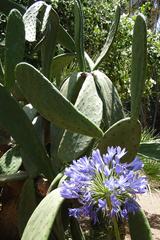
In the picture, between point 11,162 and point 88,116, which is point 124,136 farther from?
point 11,162

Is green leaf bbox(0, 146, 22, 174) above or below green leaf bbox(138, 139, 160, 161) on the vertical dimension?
above

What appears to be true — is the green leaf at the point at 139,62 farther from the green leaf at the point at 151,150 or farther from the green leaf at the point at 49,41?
the green leaf at the point at 49,41

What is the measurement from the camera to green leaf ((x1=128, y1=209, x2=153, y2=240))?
174cm

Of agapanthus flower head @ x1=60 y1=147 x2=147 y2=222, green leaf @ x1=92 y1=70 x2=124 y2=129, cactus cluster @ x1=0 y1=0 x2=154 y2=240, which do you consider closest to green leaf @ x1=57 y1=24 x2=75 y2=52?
cactus cluster @ x1=0 y1=0 x2=154 y2=240

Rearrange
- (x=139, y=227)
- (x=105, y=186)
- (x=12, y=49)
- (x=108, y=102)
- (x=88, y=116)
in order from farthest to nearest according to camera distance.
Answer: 1. (x=12, y=49)
2. (x=108, y=102)
3. (x=88, y=116)
4. (x=139, y=227)
5. (x=105, y=186)

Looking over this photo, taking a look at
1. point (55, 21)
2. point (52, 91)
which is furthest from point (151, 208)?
point (52, 91)

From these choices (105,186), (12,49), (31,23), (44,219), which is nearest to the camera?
(105,186)

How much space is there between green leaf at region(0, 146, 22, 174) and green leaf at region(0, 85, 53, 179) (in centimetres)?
18

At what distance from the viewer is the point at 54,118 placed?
1.83 metres

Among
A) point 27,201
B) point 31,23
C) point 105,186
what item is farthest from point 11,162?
point 105,186

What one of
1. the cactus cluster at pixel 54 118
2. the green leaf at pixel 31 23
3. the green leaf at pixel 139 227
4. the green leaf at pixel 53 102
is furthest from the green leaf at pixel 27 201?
the green leaf at pixel 31 23

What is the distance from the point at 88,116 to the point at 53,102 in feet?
0.93

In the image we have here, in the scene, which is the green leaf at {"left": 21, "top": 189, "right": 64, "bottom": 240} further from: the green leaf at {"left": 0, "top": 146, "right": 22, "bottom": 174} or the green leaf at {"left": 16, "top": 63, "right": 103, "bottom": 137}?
the green leaf at {"left": 0, "top": 146, "right": 22, "bottom": 174}

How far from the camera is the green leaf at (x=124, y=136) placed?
1.78 m
